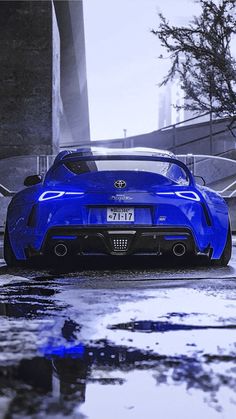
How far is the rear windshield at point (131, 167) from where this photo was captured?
6180 mm

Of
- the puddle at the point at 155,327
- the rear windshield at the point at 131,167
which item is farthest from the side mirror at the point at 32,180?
the puddle at the point at 155,327

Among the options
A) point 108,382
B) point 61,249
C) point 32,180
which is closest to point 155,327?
point 108,382

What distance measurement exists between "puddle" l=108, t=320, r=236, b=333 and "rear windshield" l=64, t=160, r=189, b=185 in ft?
9.42

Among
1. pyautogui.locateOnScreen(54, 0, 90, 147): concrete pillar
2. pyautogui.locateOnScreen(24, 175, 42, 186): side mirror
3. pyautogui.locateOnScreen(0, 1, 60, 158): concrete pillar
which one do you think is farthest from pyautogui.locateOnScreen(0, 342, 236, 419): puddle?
pyautogui.locateOnScreen(54, 0, 90, 147): concrete pillar

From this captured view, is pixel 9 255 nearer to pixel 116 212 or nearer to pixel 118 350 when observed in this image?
pixel 116 212

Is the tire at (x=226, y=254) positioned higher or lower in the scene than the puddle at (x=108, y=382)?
lower

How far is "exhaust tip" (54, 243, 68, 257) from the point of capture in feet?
19.5

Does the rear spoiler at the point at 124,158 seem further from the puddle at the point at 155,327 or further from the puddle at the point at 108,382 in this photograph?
the puddle at the point at 108,382

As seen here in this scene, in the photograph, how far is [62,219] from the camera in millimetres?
5918

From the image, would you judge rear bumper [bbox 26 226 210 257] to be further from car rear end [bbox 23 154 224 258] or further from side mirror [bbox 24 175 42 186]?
side mirror [bbox 24 175 42 186]

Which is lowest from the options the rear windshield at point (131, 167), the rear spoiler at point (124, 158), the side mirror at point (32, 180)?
the side mirror at point (32, 180)

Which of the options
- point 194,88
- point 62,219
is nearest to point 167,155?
point 62,219

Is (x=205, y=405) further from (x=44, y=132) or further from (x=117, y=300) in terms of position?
(x=44, y=132)

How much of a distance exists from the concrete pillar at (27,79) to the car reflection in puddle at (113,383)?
17556mm
